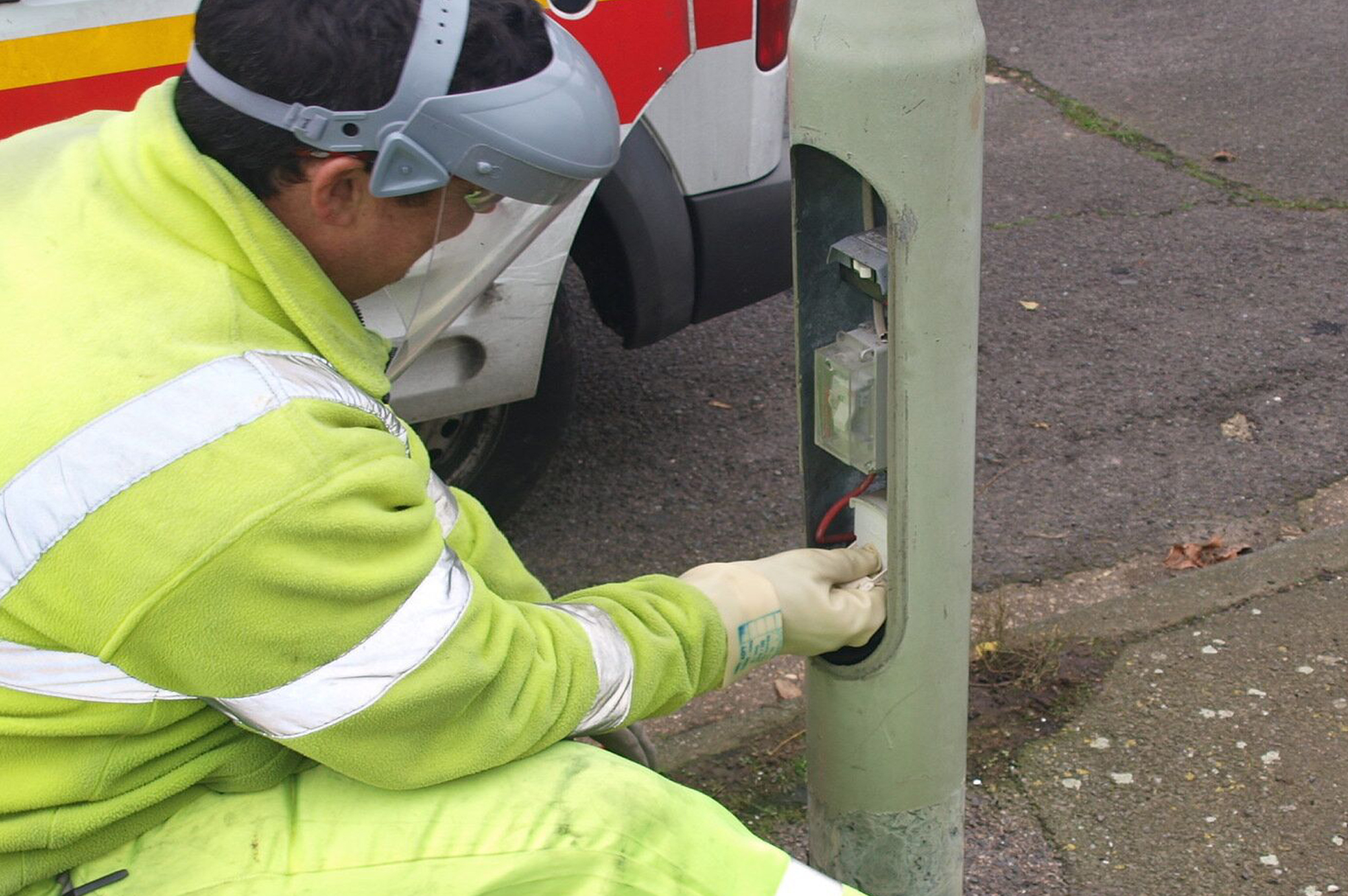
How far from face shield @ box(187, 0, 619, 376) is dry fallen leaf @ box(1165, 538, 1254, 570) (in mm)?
1990

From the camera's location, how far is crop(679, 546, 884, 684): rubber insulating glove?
5.92 feet

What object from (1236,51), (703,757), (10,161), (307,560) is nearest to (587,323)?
(703,757)

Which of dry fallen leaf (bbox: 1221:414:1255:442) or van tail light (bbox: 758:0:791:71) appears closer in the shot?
van tail light (bbox: 758:0:791:71)

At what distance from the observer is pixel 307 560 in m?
1.33

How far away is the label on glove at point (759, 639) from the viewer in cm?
181

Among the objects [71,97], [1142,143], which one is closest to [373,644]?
[71,97]

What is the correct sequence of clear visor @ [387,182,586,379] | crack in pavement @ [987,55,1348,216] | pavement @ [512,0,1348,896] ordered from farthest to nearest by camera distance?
crack in pavement @ [987,55,1348,216] → pavement @ [512,0,1348,896] → clear visor @ [387,182,586,379]

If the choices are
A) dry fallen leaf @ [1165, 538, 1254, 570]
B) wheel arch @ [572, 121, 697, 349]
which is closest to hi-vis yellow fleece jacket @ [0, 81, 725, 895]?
wheel arch @ [572, 121, 697, 349]

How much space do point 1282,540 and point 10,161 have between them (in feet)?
8.68

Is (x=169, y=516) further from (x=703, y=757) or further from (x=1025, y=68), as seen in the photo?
(x=1025, y=68)

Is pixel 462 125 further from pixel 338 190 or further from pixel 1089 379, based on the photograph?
pixel 1089 379

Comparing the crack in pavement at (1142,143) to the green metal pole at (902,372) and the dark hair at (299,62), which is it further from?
the dark hair at (299,62)

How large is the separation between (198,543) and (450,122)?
460 millimetres

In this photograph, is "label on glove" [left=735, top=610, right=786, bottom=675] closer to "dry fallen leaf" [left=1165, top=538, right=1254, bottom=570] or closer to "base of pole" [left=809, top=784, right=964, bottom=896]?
"base of pole" [left=809, top=784, right=964, bottom=896]
